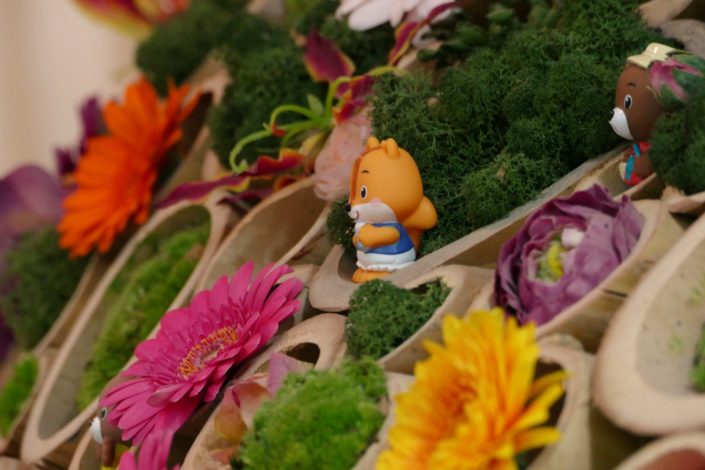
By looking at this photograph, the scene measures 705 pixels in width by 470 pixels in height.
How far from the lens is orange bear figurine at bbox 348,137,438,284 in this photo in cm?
71

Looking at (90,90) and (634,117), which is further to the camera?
(90,90)

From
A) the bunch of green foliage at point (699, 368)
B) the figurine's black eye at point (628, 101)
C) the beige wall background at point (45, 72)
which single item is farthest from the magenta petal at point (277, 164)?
the beige wall background at point (45, 72)

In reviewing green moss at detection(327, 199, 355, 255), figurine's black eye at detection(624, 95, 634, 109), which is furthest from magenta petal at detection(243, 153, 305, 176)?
figurine's black eye at detection(624, 95, 634, 109)

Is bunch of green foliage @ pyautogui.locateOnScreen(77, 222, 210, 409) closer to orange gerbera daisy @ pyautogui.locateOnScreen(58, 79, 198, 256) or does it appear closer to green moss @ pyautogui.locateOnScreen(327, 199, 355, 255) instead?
orange gerbera daisy @ pyautogui.locateOnScreen(58, 79, 198, 256)

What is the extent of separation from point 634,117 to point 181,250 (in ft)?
1.69

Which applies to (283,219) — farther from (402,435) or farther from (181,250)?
(402,435)

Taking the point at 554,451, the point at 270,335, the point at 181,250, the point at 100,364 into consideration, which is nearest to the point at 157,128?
the point at 181,250

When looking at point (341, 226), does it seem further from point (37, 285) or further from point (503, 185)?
point (37, 285)

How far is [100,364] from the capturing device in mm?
971

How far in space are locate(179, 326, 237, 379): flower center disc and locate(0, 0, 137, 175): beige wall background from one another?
1211mm

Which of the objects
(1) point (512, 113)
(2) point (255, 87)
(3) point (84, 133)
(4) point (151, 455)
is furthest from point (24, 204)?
(1) point (512, 113)

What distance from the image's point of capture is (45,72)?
6.30 ft

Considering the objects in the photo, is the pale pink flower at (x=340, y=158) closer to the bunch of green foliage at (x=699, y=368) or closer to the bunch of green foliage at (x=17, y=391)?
the bunch of green foliage at (x=699, y=368)

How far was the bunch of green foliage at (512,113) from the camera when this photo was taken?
2.37 ft
